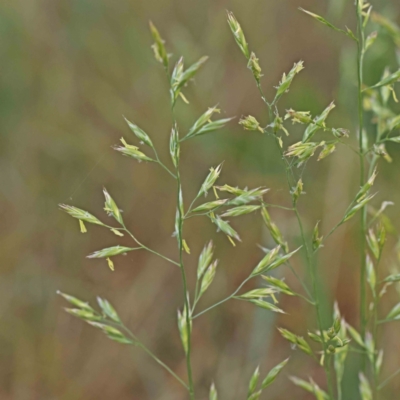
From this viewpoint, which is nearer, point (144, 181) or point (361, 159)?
point (361, 159)

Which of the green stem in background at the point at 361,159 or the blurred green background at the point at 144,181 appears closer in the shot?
the green stem in background at the point at 361,159

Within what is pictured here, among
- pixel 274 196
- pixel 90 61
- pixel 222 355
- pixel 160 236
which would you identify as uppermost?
pixel 90 61

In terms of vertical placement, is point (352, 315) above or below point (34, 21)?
below

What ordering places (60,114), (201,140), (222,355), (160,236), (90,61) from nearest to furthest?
(222,355)
(201,140)
(160,236)
(60,114)
(90,61)

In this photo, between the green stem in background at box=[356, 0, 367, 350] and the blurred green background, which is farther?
the blurred green background

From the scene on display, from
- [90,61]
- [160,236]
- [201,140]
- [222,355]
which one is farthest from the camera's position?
[90,61]

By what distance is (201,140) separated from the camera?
2.09 metres

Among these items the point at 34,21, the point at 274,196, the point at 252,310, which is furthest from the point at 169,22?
the point at 252,310

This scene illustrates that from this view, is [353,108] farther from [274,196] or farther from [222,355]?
[222,355]

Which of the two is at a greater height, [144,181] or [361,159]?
[361,159]

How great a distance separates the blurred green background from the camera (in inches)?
75.3

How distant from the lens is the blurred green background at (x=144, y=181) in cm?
191

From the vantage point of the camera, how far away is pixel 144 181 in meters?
2.39

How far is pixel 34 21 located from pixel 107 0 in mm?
392
